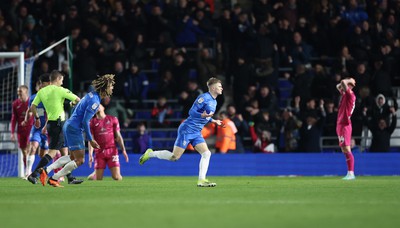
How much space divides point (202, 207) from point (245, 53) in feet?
52.9

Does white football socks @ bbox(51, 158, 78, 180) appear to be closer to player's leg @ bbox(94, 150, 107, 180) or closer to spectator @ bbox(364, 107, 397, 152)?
player's leg @ bbox(94, 150, 107, 180)

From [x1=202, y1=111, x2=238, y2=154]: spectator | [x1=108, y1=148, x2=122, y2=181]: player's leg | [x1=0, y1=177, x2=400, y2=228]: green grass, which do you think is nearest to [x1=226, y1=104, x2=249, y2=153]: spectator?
[x1=202, y1=111, x2=238, y2=154]: spectator

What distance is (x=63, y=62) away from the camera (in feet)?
87.1

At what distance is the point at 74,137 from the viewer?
51.8ft

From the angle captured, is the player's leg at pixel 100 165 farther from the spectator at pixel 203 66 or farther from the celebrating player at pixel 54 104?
the spectator at pixel 203 66

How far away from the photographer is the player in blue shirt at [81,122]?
607 inches

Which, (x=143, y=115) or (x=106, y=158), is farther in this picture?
(x=143, y=115)

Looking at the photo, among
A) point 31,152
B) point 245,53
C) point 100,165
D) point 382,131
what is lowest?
point 100,165

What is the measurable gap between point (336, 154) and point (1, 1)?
11958 mm

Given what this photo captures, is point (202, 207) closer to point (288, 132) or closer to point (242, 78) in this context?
point (288, 132)

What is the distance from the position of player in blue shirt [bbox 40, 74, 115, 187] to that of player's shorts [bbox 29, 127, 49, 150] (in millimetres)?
3272

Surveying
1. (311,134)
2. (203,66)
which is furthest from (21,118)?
(311,134)

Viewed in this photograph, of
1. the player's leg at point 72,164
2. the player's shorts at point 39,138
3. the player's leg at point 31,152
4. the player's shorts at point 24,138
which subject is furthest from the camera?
the player's shorts at point 24,138

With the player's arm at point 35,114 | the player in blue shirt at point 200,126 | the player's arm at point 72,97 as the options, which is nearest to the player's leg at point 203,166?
the player in blue shirt at point 200,126
